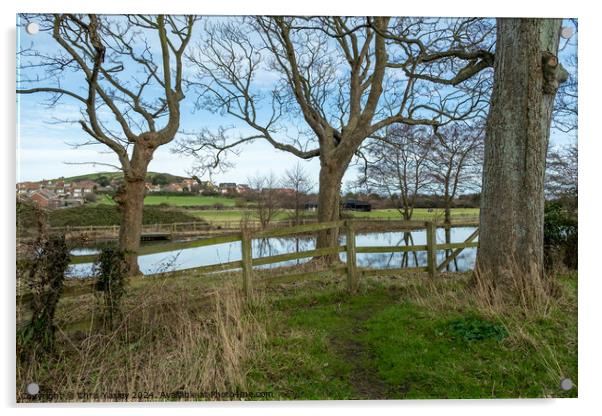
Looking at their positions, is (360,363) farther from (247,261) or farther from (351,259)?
(351,259)

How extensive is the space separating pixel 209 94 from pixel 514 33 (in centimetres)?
383

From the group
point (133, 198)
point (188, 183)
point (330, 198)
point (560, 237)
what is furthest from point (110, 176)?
point (560, 237)

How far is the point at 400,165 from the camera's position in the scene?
5930 millimetres

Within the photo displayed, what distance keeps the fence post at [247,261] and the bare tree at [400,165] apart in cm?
207

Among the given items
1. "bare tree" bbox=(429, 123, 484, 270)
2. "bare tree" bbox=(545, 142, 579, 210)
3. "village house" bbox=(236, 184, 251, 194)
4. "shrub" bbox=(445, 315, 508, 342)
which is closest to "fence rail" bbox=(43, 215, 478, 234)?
"bare tree" bbox=(429, 123, 484, 270)

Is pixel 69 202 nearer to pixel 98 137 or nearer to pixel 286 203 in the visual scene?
pixel 98 137

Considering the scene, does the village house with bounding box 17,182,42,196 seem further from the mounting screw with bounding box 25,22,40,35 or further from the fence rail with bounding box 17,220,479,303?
the mounting screw with bounding box 25,22,40,35

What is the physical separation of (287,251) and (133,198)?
91.6 inches

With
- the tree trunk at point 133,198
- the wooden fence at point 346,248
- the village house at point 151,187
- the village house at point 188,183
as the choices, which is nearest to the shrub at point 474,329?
the wooden fence at point 346,248

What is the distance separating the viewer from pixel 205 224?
4.66 m

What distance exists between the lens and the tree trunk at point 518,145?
386cm

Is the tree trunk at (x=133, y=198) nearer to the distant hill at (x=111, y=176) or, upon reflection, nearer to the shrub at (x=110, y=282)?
the distant hill at (x=111, y=176)

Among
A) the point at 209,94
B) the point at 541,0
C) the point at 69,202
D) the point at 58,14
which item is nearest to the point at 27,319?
the point at 69,202

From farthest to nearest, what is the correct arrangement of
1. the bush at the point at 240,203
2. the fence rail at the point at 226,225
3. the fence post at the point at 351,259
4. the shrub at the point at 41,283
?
1. the fence post at the point at 351,259
2. the bush at the point at 240,203
3. the fence rail at the point at 226,225
4. the shrub at the point at 41,283
